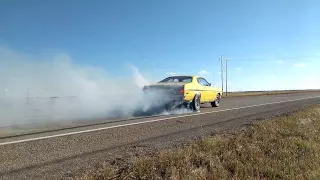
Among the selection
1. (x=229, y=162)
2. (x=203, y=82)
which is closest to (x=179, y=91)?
(x=203, y=82)

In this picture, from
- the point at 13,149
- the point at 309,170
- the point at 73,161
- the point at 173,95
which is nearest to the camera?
the point at 309,170

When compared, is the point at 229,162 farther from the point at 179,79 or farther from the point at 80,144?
the point at 179,79

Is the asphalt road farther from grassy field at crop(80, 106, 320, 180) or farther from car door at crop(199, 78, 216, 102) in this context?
car door at crop(199, 78, 216, 102)

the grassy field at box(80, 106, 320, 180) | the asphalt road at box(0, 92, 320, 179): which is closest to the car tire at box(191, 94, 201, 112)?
the asphalt road at box(0, 92, 320, 179)

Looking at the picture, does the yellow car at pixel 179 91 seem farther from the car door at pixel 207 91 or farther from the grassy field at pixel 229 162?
the grassy field at pixel 229 162

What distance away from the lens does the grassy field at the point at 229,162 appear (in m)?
5.25

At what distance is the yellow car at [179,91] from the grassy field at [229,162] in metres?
6.58

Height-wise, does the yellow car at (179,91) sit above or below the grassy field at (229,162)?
above

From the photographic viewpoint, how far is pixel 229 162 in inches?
238

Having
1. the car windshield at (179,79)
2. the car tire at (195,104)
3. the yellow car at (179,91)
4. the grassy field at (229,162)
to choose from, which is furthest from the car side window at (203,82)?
the grassy field at (229,162)

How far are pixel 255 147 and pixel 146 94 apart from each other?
27.7 feet

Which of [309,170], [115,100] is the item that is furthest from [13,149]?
[115,100]

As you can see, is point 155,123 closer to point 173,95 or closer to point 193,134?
point 193,134

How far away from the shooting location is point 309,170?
569cm
